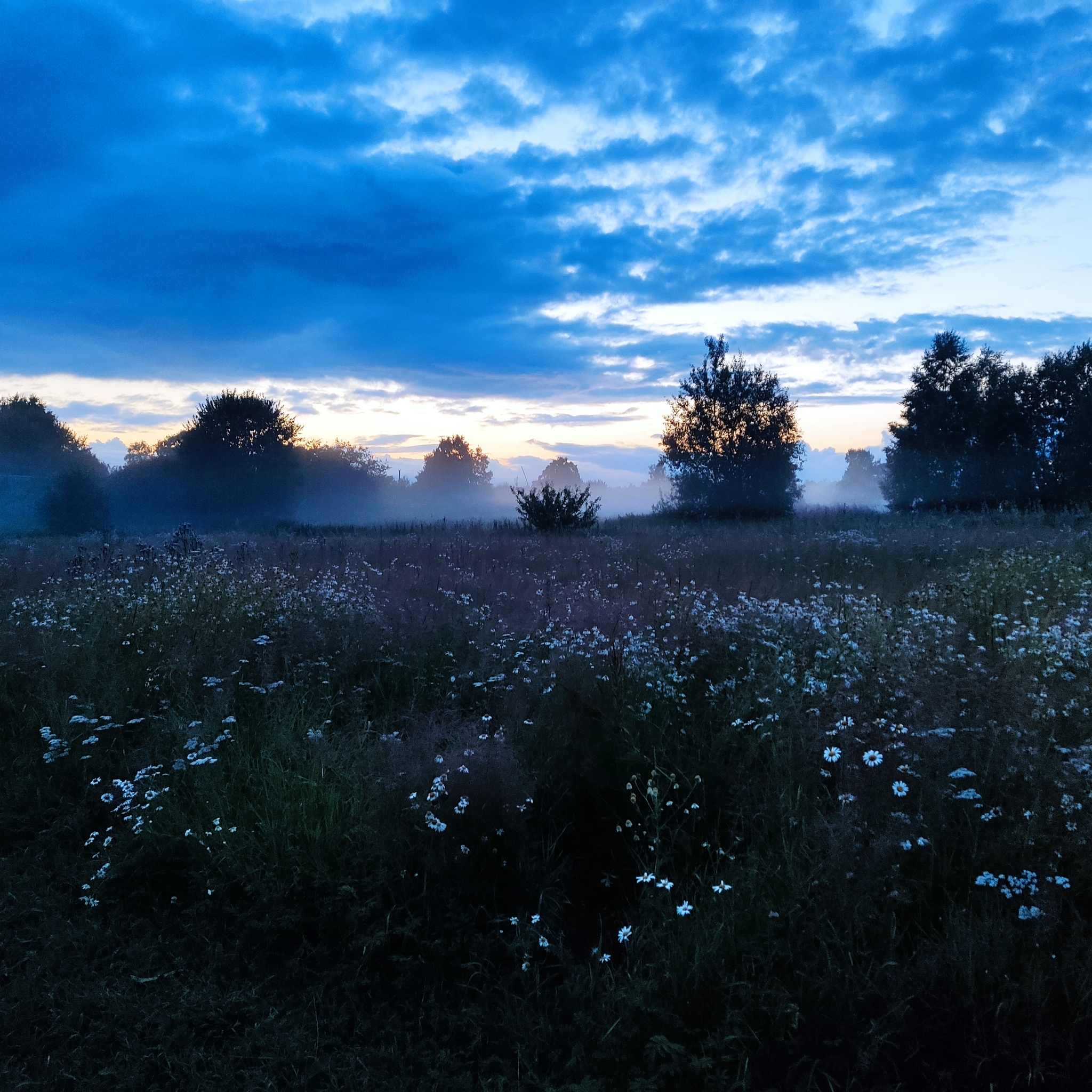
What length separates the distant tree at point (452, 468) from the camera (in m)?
97.5

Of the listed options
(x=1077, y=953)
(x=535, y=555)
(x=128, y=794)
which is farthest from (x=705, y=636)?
(x=535, y=555)

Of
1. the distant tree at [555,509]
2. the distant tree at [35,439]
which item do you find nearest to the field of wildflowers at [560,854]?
the distant tree at [555,509]

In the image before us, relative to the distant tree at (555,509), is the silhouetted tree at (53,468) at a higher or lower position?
higher

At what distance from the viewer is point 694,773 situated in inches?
163

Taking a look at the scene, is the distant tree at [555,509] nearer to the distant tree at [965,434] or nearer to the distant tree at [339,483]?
the distant tree at [965,434]

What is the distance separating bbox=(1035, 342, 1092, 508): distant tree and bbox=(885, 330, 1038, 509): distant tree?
505 millimetres

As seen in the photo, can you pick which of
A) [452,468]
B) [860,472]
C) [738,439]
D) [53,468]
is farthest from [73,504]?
[860,472]

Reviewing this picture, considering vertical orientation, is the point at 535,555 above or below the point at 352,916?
above

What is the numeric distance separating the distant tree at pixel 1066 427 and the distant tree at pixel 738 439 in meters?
11.5

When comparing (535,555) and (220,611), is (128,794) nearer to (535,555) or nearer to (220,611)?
(220,611)

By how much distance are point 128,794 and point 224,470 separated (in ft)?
148

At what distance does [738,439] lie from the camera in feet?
115

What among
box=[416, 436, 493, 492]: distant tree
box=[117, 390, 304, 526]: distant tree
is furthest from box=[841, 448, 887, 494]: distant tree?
box=[117, 390, 304, 526]: distant tree

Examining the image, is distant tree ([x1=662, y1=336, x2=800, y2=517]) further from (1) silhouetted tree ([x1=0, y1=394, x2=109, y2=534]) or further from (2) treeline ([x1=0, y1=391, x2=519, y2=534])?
(1) silhouetted tree ([x1=0, y1=394, x2=109, y2=534])
